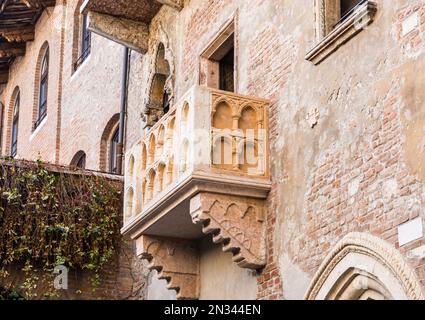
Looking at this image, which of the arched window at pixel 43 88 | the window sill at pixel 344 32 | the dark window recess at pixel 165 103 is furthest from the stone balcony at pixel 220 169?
the arched window at pixel 43 88

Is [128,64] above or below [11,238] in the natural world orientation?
above

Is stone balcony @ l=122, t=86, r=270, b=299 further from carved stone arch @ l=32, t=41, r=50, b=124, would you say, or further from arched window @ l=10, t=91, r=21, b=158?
arched window @ l=10, t=91, r=21, b=158

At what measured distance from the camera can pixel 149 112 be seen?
50.1 ft

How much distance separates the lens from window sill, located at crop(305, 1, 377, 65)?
9766mm

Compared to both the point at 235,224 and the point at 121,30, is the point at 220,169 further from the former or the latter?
the point at 121,30

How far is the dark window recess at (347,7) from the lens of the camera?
412 inches

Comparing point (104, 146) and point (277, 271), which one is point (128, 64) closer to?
point (104, 146)

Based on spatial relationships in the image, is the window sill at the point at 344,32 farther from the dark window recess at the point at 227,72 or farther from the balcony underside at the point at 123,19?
the balcony underside at the point at 123,19

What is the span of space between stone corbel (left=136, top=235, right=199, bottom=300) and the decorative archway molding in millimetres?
2867

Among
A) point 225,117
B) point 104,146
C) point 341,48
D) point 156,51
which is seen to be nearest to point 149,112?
point 156,51

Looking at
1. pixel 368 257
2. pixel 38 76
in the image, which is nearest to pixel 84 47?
pixel 38 76

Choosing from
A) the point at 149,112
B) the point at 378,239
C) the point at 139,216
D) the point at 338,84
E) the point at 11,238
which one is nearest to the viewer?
the point at 378,239

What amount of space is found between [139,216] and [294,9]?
2.92 meters

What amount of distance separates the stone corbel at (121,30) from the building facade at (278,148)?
0.8 inches
